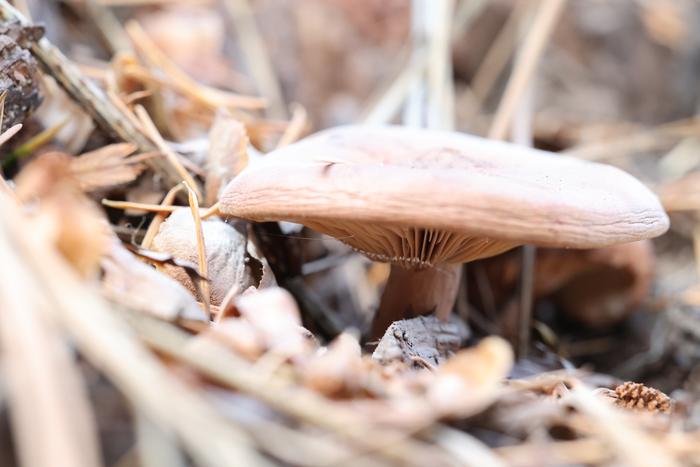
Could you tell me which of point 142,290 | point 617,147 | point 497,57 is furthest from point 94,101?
point 497,57

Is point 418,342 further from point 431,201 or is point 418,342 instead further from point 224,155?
point 224,155

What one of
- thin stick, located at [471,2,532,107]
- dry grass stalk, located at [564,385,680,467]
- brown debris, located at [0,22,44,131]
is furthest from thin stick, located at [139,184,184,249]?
thin stick, located at [471,2,532,107]

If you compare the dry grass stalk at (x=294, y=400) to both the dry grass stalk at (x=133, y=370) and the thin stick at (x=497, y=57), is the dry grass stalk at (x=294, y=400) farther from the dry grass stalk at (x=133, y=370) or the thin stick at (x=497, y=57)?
the thin stick at (x=497, y=57)

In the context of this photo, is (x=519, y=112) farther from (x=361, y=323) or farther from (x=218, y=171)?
(x=218, y=171)

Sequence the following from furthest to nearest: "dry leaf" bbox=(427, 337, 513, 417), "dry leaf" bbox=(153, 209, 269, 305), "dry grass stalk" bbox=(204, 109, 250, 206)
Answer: "dry grass stalk" bbox=(204, 109, 250, 206)
"dry leaf" bbox=(153, 209, 269, 305)
"dry leaf" bbox=(427, 337, 513, 417)

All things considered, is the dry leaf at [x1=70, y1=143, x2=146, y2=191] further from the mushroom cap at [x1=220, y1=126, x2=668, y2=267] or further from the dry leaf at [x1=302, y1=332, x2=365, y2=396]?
the dry leaf at [x1=302, y1=332, x2=365, y2=396]

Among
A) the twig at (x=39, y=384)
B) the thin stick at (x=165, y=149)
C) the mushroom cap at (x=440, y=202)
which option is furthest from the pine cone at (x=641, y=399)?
the thin stick at (x=165, y=149)
